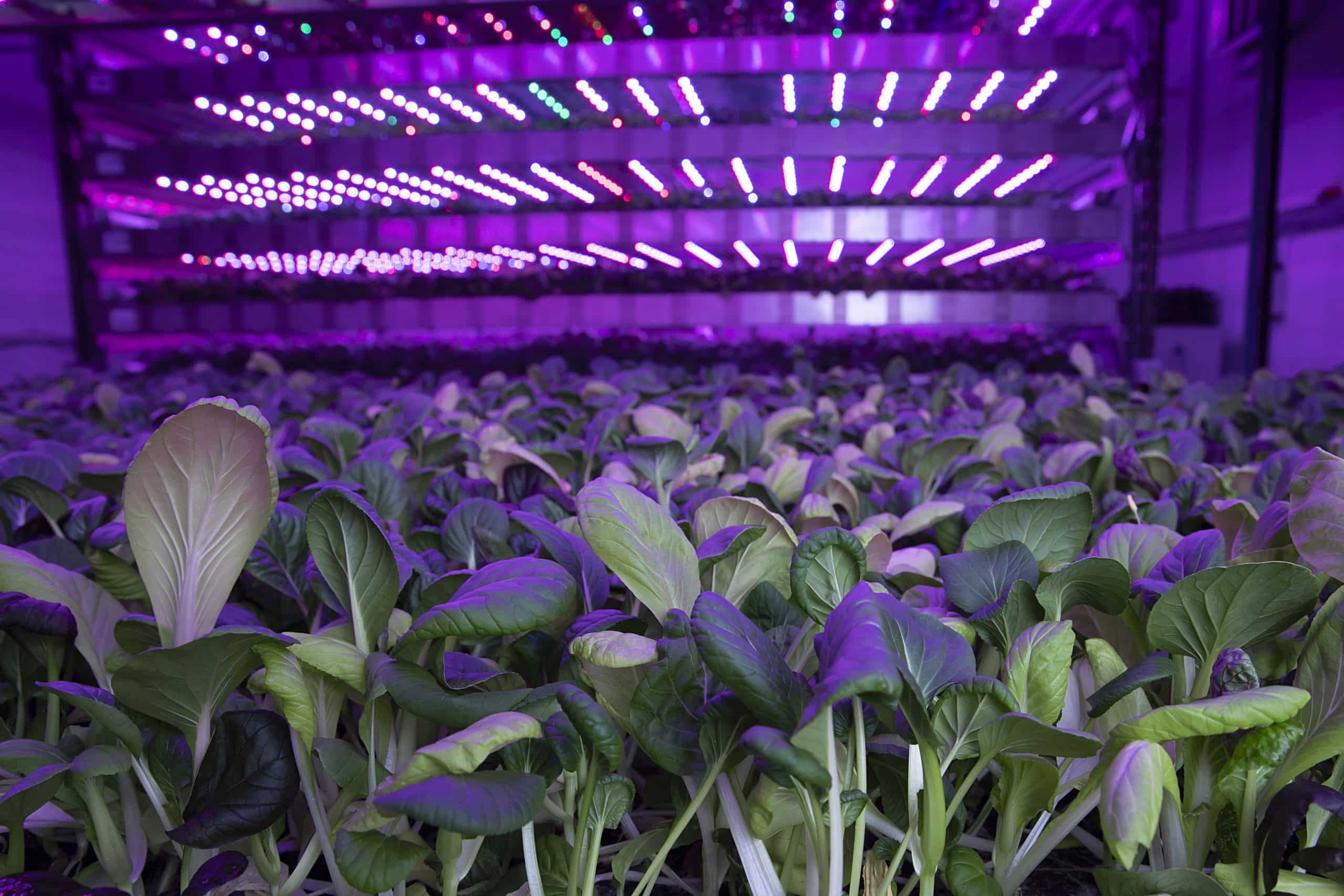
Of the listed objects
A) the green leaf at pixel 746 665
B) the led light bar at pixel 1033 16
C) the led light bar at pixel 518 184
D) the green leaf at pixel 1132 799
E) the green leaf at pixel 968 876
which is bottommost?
the green leaf at pixel 968 876

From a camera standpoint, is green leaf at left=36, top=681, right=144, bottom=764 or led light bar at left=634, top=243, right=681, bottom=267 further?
led light bar at left=634, top=243, right=681, bottom=267

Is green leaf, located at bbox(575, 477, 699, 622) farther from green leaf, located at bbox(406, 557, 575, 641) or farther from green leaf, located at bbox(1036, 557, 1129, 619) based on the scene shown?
green leaf, located at bbox(1036, 557, 1129, 619)

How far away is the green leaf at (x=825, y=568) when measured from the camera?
0.73 m

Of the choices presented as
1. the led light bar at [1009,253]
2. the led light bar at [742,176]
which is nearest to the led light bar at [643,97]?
the led light bar at [742,176]

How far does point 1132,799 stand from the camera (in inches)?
22.8

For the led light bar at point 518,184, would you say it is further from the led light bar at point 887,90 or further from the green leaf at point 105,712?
the green leaf at point 105,712

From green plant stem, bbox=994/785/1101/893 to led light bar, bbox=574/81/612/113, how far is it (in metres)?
4.79

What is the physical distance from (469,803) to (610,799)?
19 centimetres

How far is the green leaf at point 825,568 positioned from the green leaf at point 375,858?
36cm

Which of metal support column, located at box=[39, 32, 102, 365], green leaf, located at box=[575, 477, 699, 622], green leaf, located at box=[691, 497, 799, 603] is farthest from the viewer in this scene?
metal support column, located at box=[39, 32, 102, 365]

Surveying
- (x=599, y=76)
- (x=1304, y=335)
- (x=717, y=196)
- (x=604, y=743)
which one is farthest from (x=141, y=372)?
(x=1304, y=335)

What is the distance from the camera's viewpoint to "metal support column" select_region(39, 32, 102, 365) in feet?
17.9

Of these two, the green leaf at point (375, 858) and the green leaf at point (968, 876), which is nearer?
the green leaf at point (375, 858)

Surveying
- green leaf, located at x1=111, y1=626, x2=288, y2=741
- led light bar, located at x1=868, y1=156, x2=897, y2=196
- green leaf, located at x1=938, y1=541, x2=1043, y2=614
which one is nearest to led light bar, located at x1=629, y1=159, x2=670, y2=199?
led light bar, located at x1=868, y1=156, x2=897, y2=196
